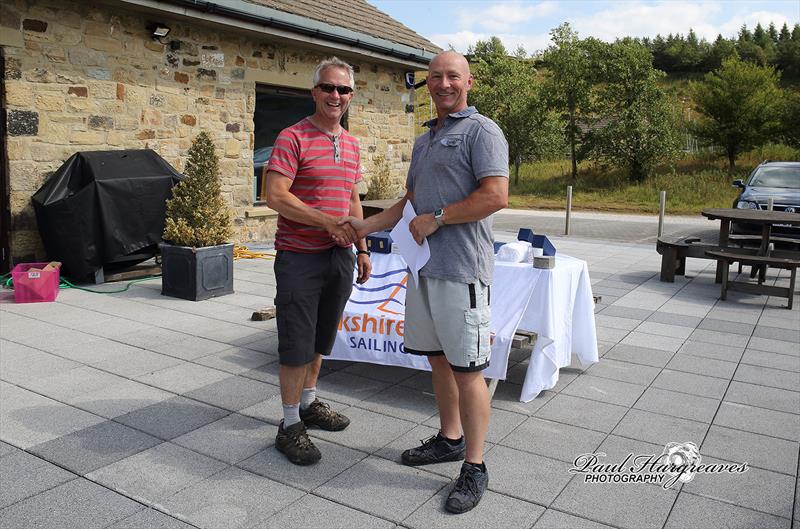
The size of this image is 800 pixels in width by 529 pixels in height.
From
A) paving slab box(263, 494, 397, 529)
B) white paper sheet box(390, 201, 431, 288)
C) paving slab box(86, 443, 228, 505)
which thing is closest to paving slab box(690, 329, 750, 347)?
white paper sheet box(390, 201, 431, 288)

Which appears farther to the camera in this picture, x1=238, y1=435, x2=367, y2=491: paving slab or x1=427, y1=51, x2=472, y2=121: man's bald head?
x1=238, y1=435, x2=367, y2=491: paving slab

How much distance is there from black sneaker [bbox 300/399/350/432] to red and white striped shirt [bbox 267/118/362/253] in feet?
3.09

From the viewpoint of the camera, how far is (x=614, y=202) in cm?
2552

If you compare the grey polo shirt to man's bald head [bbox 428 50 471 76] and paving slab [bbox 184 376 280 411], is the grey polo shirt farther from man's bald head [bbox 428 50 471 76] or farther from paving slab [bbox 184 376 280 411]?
paving slab [bbox 184 376 280 411]

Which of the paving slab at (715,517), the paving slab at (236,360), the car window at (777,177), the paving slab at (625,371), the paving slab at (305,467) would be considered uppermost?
the car window at (777,177)

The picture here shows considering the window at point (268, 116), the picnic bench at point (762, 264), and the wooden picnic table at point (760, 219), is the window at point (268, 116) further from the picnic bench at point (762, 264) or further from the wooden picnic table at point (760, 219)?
the picnic bench at point (762, 264)

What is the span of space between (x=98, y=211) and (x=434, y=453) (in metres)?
5.20

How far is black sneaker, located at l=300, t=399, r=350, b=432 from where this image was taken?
3.68 m

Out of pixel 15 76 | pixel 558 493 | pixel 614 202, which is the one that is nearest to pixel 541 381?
pixel 558 493

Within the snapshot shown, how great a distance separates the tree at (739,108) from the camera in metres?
28.3

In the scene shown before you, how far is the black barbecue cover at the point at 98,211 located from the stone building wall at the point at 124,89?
17.5 inches

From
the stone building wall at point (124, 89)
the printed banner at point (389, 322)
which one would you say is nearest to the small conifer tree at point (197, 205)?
the stone building wall at point (124, 89)

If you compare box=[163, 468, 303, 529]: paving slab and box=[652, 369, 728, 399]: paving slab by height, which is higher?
box=[652, 369, 728, 399]: paving slab

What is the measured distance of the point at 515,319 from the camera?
416 cm
